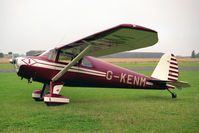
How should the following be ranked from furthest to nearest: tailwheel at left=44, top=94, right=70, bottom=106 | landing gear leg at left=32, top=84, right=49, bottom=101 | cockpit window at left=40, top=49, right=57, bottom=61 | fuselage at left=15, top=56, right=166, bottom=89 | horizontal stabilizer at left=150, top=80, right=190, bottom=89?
1. horizontal stabilizer at left=150, top=80, right=190, bottom=89
2. landing gear leg at left=32, top=84, right=49, bottom=101
3. cockpit window at left=40, top=49, right=57, bottom=61
4. fuselage at left=15, top=56, right=166, bottom=89
5. tailwheel at left=44, top=94, right=70, bottom=106

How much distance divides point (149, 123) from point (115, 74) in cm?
378

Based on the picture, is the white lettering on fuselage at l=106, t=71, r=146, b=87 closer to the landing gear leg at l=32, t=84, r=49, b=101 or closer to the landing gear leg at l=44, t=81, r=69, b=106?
the landing gear leg at l=44, t=81, r=69, b=106

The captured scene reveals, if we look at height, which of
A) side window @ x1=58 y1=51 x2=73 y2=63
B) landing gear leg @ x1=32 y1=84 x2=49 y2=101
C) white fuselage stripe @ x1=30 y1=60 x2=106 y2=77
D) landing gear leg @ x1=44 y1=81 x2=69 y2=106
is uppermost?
side window @ x1=58 y1=51 x2=73 y2=63

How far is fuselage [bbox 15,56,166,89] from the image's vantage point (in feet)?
23.3

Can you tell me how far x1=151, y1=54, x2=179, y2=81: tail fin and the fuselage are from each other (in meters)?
0.51

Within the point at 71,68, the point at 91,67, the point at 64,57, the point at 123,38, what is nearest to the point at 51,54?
the point at 64,57

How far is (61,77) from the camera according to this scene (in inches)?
294

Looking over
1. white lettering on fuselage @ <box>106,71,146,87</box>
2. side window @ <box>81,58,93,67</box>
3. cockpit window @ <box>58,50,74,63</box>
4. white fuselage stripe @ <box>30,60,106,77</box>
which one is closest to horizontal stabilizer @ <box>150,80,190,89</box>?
white lettering on fuselage @ <box>106,71,146,87</box>

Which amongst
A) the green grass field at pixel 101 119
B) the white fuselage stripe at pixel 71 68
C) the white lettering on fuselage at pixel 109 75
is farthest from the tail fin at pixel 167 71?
the white fuselage stripe at pixel 71 68

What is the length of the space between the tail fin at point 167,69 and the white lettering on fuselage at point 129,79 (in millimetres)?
850

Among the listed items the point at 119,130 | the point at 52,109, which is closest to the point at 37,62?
the point at 52,109

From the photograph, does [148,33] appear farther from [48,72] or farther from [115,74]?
[48,72]

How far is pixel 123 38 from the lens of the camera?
588cm

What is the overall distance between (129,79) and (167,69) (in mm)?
1928
